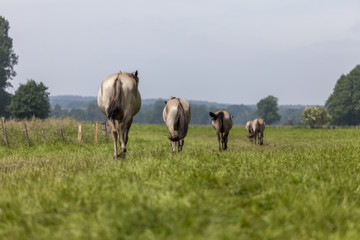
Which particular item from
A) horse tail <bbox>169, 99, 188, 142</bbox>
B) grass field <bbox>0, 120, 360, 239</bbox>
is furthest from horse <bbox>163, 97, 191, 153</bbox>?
grass field <bbox>0, 120, 360, 239</bbox>

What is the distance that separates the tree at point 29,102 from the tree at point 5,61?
20.3 feet

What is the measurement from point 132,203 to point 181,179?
1222mm

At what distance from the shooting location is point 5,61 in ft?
245

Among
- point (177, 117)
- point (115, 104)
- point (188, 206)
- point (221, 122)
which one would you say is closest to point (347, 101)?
point (221, 122)

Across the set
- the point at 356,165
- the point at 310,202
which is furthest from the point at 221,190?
the point at 356,165

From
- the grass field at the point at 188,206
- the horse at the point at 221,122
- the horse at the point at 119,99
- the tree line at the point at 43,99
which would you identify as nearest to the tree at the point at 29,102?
the tree line at the point at 43,99

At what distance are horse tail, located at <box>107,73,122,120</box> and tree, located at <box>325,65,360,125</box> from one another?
101 metres

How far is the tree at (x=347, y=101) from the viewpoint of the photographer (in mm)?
95744

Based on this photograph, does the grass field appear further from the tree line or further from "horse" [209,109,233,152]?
the tree line

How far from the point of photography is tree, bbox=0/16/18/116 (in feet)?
236

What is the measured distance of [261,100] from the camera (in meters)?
152

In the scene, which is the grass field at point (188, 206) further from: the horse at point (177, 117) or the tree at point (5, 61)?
the tree at point (5, 61)

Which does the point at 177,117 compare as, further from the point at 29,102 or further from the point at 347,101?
the point at 347,101

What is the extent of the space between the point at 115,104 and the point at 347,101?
346 ft
